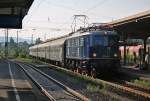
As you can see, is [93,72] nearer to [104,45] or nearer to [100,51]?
[100,51]

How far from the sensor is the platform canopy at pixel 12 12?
17.8m

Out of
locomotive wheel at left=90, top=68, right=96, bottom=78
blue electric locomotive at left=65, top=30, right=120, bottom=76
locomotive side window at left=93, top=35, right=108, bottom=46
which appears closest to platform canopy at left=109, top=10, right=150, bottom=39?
blue electric locomotive at left=65, top=30, right=120, bottom=76

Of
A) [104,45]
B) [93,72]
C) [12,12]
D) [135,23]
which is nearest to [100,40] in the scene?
[104,45]

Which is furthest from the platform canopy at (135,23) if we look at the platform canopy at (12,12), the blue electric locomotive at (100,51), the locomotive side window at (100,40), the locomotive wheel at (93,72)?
the platform canopy at (12,12)

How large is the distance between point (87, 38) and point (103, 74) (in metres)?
2.70

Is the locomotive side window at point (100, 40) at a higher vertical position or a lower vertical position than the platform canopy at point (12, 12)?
lower

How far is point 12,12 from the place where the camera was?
67.1 ft

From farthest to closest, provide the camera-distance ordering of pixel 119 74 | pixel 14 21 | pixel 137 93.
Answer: pixel 119 74 < pixel 14 21 < pixel 137 93

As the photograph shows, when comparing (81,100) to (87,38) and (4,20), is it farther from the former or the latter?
(87,38)

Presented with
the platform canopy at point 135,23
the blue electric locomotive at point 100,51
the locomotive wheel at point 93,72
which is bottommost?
the locomotive wheel at point 93,72

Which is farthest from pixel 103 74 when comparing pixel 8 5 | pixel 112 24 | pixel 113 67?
pixel 8 5

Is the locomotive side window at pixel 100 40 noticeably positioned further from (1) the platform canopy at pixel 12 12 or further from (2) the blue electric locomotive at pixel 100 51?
(1) the platform canopy at pixel 12 12

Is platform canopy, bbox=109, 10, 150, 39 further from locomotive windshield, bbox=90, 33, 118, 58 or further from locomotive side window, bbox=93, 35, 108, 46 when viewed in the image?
locomotive side window, bbox=93, 35, 108, 46

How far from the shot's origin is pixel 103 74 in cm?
2738
